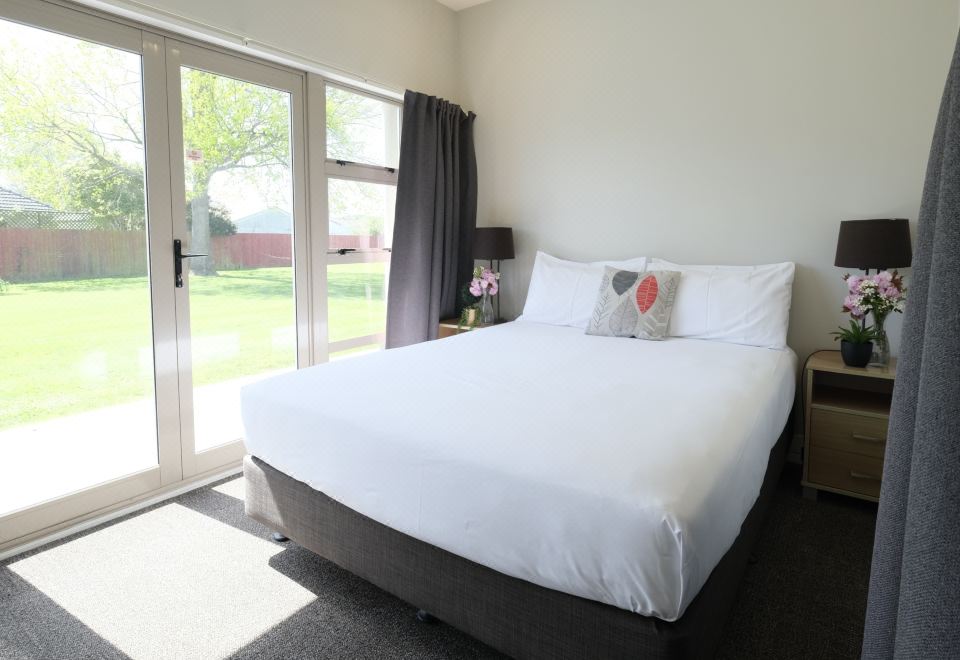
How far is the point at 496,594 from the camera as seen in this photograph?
4.94ft

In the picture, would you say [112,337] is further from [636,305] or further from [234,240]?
[636,305]

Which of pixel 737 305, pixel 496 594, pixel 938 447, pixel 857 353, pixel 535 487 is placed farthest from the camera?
pixel 737 305

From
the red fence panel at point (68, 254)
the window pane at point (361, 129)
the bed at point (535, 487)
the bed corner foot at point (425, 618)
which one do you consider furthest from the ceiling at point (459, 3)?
the bed corner foot at point (425, 618)

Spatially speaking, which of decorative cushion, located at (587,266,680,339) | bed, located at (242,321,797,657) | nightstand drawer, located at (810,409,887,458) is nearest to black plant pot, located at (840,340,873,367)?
nightstand drawer, located at (810,409,887,458)

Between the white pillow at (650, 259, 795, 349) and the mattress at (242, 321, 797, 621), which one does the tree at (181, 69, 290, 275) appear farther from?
the white pillow at (650, 259, 795, 349)

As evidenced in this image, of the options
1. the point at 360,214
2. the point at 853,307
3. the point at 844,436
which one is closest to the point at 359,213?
the point at 360,214

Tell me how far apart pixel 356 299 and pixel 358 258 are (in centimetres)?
27

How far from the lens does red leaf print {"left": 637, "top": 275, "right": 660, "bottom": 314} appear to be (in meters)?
3.11

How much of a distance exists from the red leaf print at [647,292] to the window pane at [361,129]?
1.90m

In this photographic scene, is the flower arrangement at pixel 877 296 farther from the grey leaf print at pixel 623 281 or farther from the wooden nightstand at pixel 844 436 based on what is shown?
the grey leaf print at pixel 623 281

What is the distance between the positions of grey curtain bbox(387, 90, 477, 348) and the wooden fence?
3.65 feet

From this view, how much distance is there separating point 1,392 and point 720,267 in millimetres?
3361

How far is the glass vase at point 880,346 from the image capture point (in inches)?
107

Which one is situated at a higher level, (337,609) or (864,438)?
(864,438)
